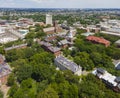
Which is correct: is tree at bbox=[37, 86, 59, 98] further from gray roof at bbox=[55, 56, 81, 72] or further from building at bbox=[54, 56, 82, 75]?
gray roof at bbox=[55, 56, 81, 72]

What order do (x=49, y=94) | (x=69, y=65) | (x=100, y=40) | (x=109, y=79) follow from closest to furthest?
1. (x=49, y=94)
2. (x=109, y=79)
3. (x=69, y=65)
4. (x=100, y=40)

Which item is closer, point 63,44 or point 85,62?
point 85,62

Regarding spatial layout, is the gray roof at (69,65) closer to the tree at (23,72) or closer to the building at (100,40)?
the tree at (23,72)

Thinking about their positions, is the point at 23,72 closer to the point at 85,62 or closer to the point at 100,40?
the point at 85,62

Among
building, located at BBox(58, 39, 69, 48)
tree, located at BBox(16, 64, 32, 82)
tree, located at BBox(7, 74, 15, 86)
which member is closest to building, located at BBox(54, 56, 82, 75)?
A: tree, located at BBox(16, 64, 32, 82)

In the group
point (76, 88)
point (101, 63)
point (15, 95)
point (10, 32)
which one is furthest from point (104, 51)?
point (10, 32)

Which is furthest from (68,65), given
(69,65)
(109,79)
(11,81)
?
(11,81)

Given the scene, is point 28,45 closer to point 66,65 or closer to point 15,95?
point 66,65

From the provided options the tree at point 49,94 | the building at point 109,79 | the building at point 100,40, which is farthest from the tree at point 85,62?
the building at point 100,40

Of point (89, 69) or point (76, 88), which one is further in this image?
point (89, 69)
